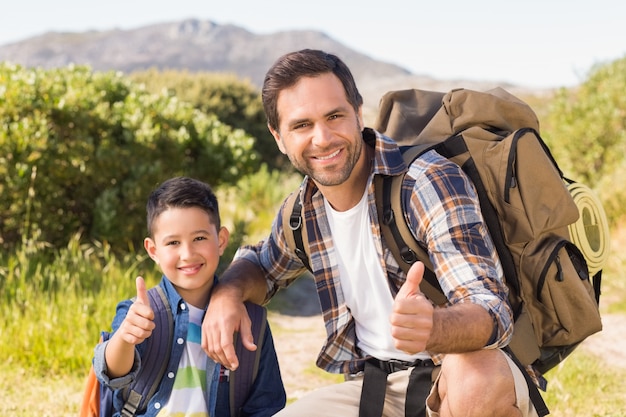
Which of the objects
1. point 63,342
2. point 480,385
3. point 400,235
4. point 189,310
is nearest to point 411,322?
point 480,385

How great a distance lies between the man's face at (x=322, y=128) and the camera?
2.63 m

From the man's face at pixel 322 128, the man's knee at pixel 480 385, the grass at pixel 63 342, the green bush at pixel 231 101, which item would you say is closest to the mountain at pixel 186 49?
the green bush at pixel 231 101

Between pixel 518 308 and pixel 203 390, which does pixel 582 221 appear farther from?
pixel 203 390

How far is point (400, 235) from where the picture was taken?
248 cm

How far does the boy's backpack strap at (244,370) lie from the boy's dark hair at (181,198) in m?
0.45

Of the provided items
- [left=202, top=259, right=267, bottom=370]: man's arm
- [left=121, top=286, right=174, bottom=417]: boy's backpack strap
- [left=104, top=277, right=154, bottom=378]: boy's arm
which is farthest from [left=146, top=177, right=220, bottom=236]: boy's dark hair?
[left=104, top=277, right=154, bottom=378]: boy's arm

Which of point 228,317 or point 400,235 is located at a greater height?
point 400,235

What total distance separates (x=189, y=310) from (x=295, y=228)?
52 cm

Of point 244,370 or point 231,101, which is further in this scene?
point 231,101

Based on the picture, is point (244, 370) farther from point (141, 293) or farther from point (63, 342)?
point (63, 342)

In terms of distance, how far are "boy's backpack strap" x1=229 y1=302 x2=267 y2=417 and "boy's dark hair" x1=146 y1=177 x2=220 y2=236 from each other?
449 mm

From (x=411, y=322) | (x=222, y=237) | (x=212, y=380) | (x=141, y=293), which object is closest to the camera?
(x=411, y=322)

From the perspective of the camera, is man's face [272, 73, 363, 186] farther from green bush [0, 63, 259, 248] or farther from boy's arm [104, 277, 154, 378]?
green bush [0, 63, 259, 248]

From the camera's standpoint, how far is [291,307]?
706 cm
